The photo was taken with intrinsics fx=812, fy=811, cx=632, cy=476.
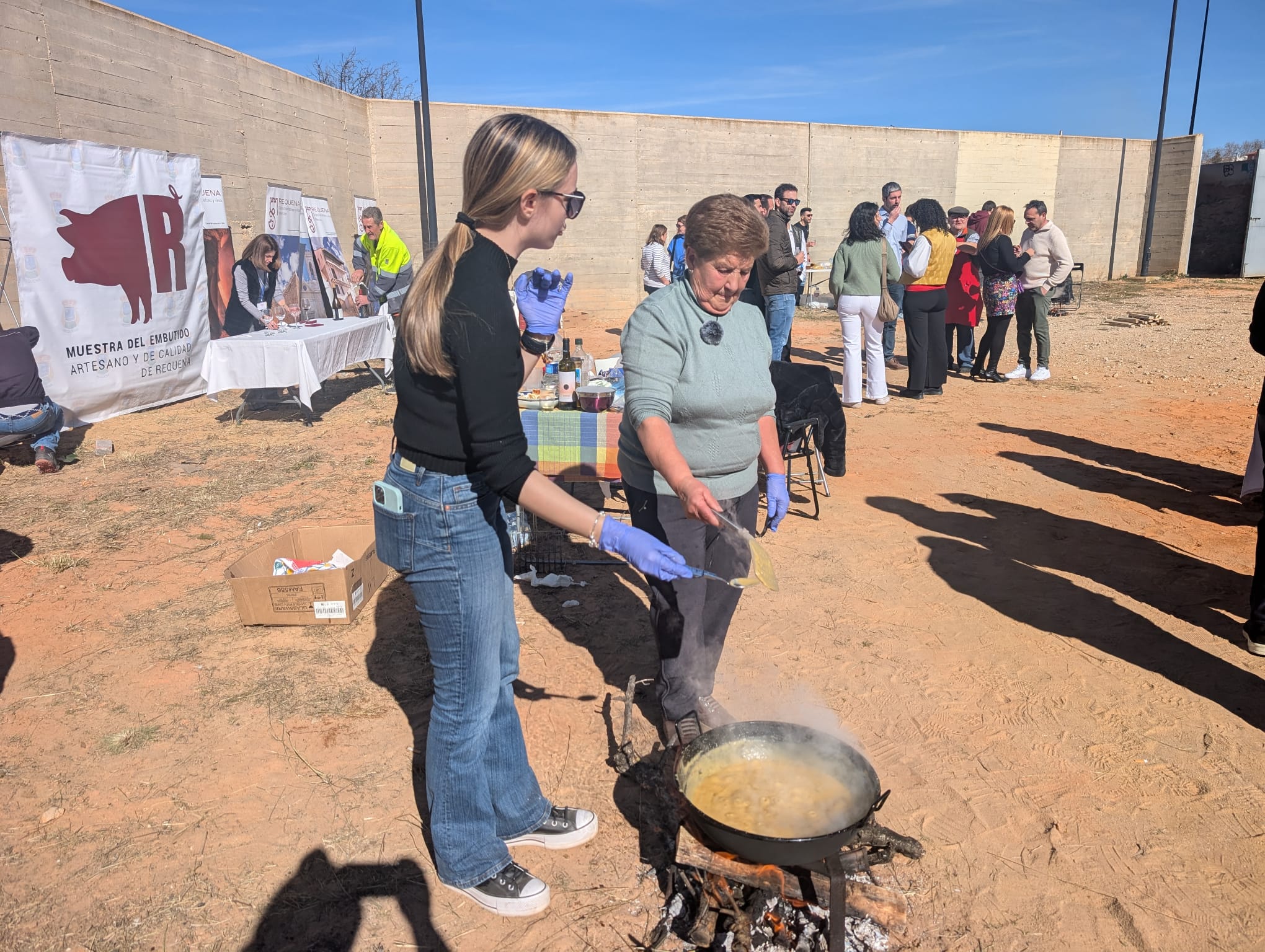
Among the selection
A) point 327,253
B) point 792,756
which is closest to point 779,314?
point 792,756

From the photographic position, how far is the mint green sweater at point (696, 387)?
267cm

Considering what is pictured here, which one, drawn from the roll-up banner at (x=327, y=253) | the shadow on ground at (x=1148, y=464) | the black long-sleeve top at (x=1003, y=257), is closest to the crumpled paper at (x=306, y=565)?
the shadow on ground at (x=1148, y=464)

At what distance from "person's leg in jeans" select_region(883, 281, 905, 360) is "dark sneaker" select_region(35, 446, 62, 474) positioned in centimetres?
803

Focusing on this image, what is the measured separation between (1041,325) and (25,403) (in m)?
10.7

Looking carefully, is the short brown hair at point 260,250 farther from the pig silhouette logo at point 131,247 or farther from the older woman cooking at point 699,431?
the older woman cooking at point 699,431

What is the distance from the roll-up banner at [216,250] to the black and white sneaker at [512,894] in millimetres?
10226

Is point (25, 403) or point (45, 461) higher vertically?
point (25, 403)

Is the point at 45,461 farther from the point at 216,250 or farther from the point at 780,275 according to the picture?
the point at 780,275

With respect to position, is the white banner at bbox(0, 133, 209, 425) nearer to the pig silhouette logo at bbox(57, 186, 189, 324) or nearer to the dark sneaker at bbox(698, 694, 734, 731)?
the pig silhouette logo at bbox(57, 186, 189, 324)

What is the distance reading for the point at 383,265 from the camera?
420 inches

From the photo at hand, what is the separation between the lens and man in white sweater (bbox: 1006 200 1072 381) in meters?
9.47

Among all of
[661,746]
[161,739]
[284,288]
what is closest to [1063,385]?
[661,746]

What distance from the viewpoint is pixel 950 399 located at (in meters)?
9.45

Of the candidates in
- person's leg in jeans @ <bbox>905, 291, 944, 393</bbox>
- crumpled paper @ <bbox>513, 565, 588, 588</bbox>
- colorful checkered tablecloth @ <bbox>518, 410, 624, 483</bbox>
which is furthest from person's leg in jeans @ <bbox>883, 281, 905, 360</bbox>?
crumpled paper @ <bbox>513, 565, 588, 588</bbox>
